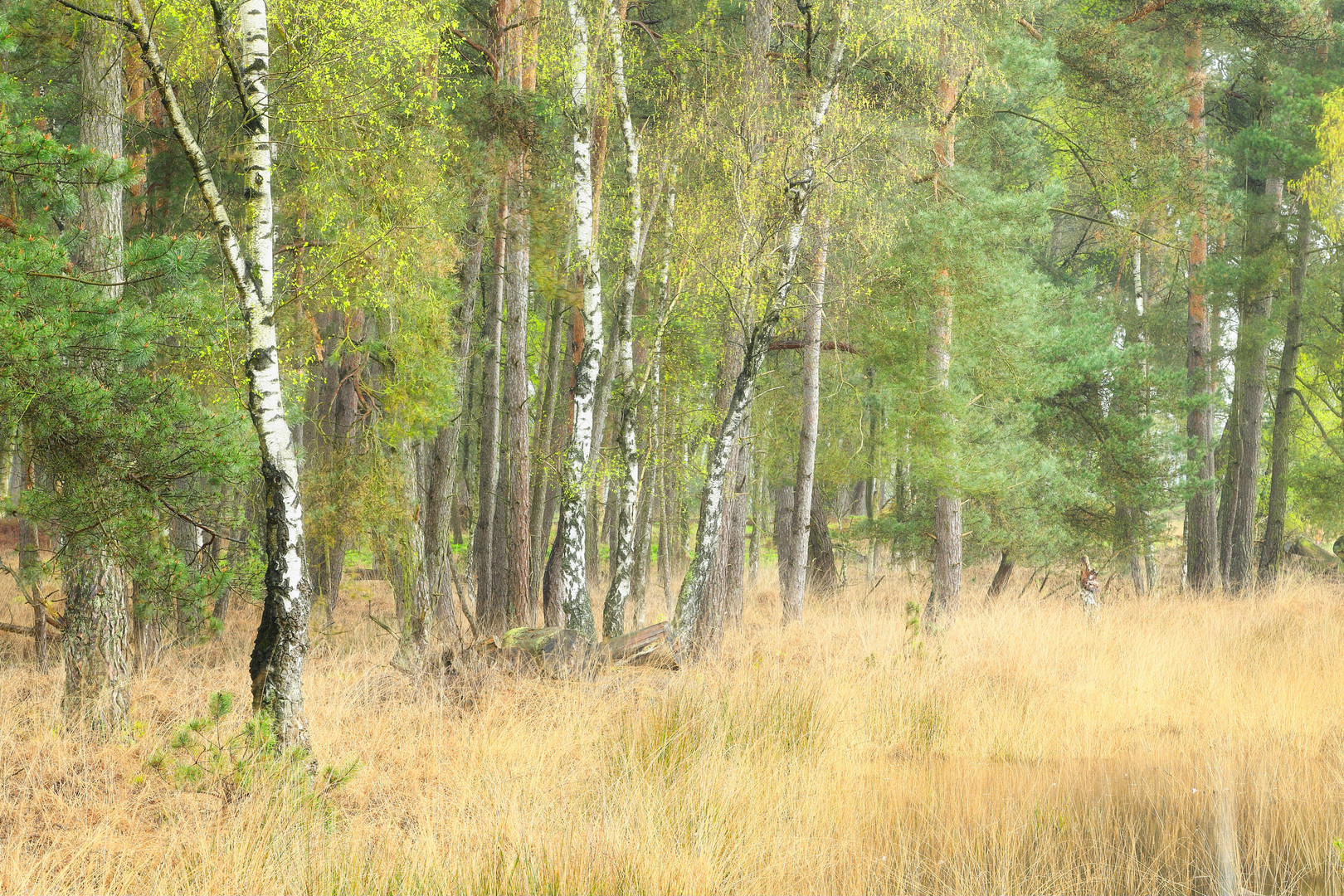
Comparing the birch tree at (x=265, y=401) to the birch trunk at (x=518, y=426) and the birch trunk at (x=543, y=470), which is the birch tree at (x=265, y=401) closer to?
the birch trunk at (x=518, y=426)

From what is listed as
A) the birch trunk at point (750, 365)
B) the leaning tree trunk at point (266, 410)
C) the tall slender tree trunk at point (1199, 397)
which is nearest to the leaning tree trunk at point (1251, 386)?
the tall slender tree trunk at point (1199, 397)

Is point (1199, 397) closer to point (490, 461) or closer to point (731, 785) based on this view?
point (490, 461)

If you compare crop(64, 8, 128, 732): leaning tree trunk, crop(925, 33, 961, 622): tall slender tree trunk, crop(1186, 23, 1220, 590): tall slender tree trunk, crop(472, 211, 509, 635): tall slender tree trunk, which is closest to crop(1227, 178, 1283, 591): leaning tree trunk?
crop(1186, 23, 1220, 590): tall slender tree trunk

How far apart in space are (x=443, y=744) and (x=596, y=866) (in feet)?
8.05

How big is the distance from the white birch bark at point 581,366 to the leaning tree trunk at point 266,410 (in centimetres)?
393

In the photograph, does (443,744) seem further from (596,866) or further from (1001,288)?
(1001,288)

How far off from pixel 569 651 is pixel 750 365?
→ 312cm

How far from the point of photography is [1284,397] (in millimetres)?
14195

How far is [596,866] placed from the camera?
4004 millimetres

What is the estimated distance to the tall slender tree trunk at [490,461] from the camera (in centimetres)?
1131

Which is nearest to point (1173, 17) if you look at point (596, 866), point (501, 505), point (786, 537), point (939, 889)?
point (786, 537)

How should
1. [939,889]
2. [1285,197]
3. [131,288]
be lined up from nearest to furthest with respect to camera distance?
[939,889], [131,288], [1285,197]

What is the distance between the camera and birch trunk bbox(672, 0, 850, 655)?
871 centimetres

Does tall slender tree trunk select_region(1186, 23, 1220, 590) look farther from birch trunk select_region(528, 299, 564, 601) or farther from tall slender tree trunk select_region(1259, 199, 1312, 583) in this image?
birch trunk select_region(528, 299, 564, 601)
